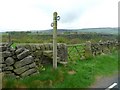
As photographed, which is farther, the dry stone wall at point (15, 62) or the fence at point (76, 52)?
the fence at point (76, 52)

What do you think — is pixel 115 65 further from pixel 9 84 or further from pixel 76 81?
pixel 9 84

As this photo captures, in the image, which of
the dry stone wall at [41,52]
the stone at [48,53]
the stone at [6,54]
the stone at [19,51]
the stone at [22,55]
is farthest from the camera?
the stone at [48,53]

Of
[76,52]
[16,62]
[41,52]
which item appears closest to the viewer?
[16,62]

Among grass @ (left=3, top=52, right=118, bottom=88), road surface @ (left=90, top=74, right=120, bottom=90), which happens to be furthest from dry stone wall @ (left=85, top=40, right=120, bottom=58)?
road surface @ (left=90, top=74, right=120, bottom=90)

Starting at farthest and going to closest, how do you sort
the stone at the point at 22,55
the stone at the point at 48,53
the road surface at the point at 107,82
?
the stone at the point at 48,53 → the road surface at the point at 107,82 → the stone at the point at 22,55

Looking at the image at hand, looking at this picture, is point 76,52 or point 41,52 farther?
point 76,52

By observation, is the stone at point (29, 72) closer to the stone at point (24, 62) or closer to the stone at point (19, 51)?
the stone at point (24, 62)

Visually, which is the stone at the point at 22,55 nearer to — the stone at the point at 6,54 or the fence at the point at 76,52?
the stone at the point at 6,54

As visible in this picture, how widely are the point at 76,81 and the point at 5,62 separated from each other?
269 cm

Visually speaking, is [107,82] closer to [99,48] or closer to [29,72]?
[29,72]

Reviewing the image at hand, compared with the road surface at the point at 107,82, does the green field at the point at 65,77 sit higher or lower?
higher

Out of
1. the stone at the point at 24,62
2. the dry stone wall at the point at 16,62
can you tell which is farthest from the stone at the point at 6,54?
the stone at the point at 24,62

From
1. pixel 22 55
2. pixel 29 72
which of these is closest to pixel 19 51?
pixel 22 55

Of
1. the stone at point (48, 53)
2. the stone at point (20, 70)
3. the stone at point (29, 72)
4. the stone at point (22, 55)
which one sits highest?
the stone at point (22, 55)
